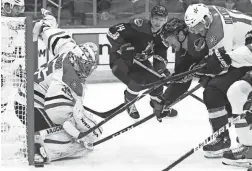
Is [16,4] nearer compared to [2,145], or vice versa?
[2,145]

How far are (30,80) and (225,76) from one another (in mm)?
1129

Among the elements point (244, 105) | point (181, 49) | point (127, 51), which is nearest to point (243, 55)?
point (244, 105)

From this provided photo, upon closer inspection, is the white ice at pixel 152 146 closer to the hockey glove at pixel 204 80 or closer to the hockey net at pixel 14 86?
the hockey net at pixel 14 86

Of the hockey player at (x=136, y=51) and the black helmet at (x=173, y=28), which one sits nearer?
the black helmet at (x=173, y=28)

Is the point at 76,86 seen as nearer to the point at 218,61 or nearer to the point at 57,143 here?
the point at 57,143

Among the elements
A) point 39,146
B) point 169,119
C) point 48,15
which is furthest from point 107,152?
point 169,119

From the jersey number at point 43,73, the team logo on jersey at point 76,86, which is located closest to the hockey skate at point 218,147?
the team logo on jersey at point 76,86

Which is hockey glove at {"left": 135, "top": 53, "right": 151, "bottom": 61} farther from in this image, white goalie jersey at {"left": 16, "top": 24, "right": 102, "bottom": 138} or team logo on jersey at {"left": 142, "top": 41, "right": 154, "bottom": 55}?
white goalie jersey at {"left": 16, "top": 24, "right": 102, "bottom": 138}

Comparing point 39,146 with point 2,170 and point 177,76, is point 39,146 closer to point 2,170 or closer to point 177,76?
point 2,170

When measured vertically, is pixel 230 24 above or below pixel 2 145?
above

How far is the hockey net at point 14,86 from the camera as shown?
322 cm

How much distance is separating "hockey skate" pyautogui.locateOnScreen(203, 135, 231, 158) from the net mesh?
3.44ft

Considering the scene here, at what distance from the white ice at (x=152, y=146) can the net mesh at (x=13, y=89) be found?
168 mm

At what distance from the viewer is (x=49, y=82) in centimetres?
344
